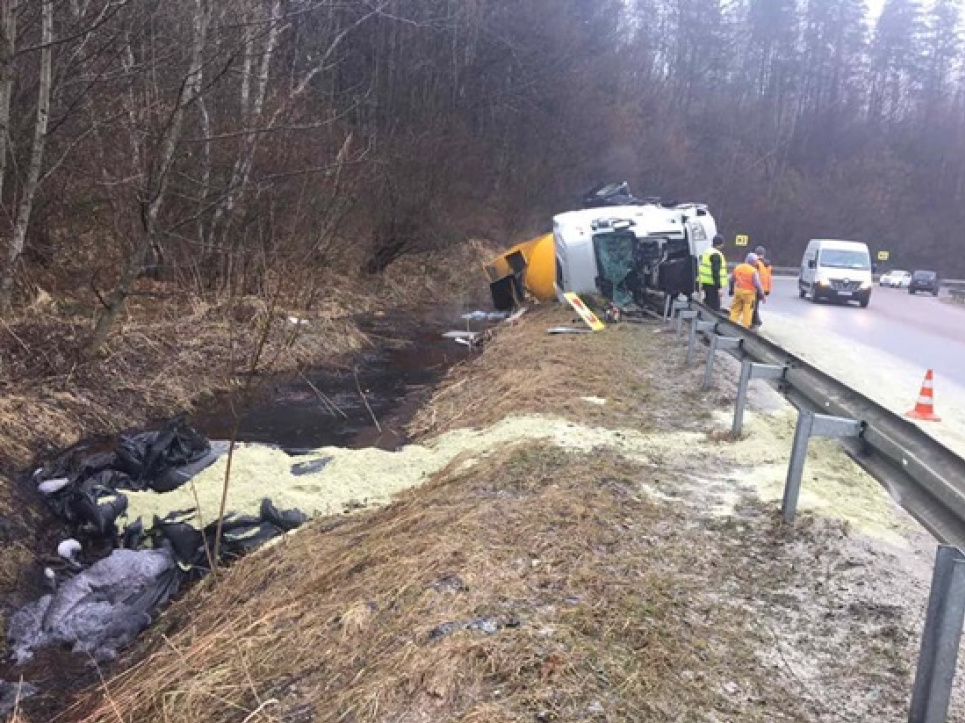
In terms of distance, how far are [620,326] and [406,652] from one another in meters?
11.5

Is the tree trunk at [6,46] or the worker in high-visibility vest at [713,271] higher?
the tree trunk at [6,46]

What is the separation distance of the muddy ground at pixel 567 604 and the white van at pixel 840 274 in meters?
19.6

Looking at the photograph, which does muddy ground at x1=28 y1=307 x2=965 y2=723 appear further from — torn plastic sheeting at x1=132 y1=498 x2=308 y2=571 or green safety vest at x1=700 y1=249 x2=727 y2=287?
green safety vest at x1=700 y1=249 x2=727 y2=287

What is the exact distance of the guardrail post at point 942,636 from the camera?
2.92 metres

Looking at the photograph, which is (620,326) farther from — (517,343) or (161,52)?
(161,52)

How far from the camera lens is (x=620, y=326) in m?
14.4

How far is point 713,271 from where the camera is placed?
15234mm

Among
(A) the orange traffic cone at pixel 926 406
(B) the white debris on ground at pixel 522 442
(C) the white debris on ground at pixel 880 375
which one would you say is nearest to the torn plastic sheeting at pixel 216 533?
(B) the white debris on ground at pixel 522 442

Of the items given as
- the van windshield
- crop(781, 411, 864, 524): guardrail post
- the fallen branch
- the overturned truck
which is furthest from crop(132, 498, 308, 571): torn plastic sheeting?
the van windshield

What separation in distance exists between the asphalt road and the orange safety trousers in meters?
1.26

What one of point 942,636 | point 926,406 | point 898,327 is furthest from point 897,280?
point 942,636

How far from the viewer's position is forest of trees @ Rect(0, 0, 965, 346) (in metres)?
11.2

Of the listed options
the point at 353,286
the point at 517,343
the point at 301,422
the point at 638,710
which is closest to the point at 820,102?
the point at 353,286

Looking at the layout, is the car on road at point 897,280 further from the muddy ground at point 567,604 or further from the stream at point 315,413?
the muddy ground at point 567,604
